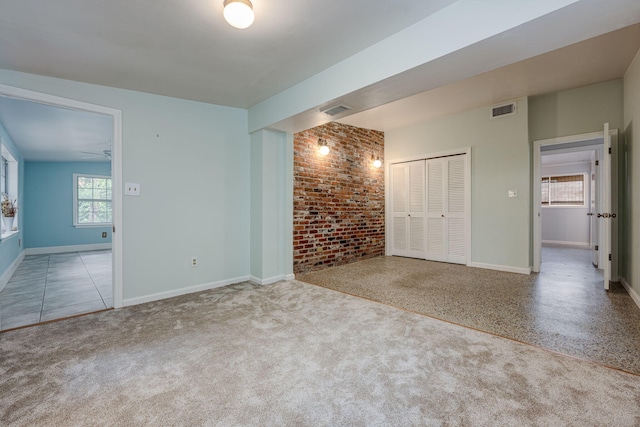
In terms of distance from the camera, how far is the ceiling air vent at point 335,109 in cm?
296

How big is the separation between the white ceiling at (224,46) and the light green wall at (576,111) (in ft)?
0.80

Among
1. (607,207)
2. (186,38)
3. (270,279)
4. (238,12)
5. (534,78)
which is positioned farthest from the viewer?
(270,279)

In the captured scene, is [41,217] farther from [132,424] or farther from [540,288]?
[540,288]

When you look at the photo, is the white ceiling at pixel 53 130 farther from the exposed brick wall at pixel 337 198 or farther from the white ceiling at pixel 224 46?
the exposed brick wall at pixel 337 198

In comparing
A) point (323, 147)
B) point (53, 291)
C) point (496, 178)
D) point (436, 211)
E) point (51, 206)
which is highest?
point (323, 147)

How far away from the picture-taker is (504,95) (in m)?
4.15

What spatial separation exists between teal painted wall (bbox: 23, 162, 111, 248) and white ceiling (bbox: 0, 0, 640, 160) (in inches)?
175

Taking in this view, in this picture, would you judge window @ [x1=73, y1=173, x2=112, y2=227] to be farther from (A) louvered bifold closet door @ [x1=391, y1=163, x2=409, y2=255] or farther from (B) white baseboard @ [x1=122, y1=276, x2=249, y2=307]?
(A) louvered bifold closet door @ [x1=391, y1=163, x2=409, y2=255]

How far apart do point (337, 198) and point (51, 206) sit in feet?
23.9

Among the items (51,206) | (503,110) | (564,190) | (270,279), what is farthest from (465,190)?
(51,206)

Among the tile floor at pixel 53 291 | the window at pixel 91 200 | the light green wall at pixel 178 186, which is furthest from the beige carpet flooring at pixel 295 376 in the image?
the window at pixel 91 200

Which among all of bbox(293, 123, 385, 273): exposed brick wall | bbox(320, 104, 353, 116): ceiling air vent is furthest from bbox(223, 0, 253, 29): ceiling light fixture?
bbox(293, 123, 385, 273): exposed brick wall

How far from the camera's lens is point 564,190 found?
812 centimetres

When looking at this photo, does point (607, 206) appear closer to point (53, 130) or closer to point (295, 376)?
point (295, 376)
